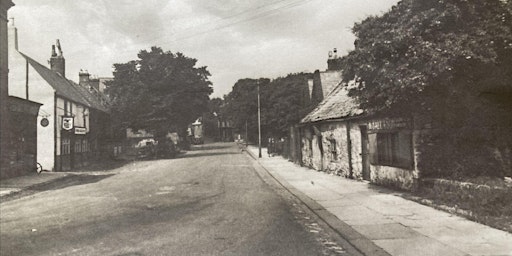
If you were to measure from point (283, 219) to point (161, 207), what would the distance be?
361cm

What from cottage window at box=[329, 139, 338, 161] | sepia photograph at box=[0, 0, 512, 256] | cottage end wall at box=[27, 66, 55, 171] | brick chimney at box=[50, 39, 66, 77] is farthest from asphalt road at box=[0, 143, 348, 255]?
brick chimney at box=[50, 39, 66, 77]

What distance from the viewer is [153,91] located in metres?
44.6

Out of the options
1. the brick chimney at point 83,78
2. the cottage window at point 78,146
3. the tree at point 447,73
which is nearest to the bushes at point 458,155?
the tree at point 447,73

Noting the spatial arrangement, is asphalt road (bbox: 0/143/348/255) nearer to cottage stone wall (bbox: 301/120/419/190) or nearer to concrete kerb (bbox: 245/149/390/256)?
concrete kerb (bbox: 245/149/390/256)

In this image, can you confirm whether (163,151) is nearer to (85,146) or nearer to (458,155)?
(85,146)

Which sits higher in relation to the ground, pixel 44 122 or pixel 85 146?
pixel 44 122

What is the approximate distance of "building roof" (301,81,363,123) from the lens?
17.9m

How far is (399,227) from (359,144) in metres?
9.19

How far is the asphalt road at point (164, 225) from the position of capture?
6.78 m

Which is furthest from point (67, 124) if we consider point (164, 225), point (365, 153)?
point (164, 225)

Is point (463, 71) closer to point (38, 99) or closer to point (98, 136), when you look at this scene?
point (38, 99)

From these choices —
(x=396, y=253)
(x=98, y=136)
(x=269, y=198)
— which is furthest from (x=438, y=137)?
(x=98, y=136)

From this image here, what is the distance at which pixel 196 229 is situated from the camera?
8.13 meters

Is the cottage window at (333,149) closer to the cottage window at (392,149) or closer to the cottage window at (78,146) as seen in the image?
the cottage window at (392,149)
